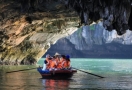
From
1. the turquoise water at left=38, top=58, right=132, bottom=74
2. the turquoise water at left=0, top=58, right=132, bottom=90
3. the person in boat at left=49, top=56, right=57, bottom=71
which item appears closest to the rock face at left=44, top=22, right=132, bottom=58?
the turquoise water at left=38, top=58, right=132, bottom=74

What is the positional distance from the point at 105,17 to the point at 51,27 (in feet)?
78.9

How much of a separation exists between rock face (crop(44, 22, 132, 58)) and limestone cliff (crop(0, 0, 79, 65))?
211 ft

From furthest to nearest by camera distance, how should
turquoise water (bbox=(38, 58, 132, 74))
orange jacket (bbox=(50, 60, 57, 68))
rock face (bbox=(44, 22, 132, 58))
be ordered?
1. rock face (bbox=(44, 22, 132, 58))
2. turquoise water (bbox=(38, 58, 132, 74))
3. orange jacket (bbox=(50, 60, 57, 68))

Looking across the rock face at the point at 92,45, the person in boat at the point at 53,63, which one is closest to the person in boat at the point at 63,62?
the person in boat at the point at 53,63

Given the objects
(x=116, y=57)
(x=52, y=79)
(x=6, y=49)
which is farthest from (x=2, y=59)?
(x=116, y=57)

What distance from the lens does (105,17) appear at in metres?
24.9

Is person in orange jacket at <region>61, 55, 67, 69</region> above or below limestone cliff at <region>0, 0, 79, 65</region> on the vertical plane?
below

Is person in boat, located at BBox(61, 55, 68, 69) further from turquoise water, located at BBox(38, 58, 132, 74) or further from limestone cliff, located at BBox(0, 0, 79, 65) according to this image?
turquoise water, located at BBox(38, 58, 132, 74)

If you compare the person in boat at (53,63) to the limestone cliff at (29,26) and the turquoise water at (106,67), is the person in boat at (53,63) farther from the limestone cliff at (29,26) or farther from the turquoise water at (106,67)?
the turquoise water at (106,67)

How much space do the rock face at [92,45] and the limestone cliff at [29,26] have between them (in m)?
64.4

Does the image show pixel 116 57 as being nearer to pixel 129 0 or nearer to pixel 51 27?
pixel 51 27

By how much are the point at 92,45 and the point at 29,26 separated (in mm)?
93358

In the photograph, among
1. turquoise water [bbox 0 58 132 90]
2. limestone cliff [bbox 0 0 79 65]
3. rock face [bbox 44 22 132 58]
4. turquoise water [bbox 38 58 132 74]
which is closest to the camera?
turquoise water [bbox 0 58 132 90]

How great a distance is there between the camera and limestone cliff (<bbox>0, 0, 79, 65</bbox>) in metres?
33.8
